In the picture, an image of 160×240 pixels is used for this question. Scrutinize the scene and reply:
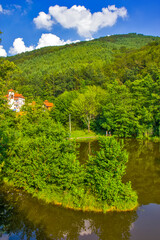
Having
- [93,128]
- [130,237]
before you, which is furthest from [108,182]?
[93,128]

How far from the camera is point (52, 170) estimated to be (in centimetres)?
1050

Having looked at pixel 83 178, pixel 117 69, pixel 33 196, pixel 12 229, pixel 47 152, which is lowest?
pixel 12 229

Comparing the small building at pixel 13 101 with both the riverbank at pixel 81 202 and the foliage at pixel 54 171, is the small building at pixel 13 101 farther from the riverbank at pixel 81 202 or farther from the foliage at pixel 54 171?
the riverbank at pixel 81 202

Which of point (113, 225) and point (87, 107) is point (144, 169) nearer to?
point (113, 225)

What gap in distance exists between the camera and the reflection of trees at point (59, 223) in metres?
8.27

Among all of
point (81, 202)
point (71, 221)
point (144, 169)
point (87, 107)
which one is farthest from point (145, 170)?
point (87, 107)

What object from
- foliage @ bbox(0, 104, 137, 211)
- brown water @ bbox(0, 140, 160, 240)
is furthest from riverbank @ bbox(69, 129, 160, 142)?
brown water @ bbox(0, 140, 160, 240)

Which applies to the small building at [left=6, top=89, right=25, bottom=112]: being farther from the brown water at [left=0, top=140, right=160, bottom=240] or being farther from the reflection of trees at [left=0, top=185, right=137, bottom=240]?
the reflection of trees at [left=0, top=185, right=137, bottom=240]

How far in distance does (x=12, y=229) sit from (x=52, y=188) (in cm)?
294

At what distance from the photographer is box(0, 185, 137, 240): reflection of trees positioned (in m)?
8.27

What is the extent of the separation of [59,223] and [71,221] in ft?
2.07

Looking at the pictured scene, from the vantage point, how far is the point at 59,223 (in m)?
8.95

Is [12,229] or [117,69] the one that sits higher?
[117,69]

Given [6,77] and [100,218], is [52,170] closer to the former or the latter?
[100,218]
